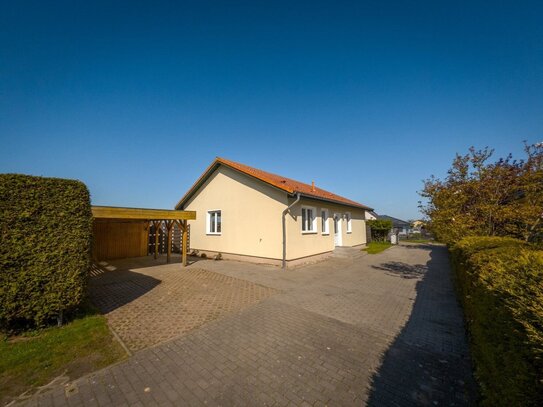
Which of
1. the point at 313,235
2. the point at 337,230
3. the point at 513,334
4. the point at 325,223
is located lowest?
the point at 513,334

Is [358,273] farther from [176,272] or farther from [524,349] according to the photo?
[524,349]

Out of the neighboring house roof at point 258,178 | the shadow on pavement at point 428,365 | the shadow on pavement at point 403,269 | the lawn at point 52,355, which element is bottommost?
the lawn at point 52,355

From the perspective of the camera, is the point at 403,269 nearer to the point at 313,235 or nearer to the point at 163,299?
the point at 313,235

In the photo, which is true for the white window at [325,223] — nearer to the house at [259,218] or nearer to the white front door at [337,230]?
the house at [259,218]

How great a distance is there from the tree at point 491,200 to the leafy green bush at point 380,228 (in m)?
16.8

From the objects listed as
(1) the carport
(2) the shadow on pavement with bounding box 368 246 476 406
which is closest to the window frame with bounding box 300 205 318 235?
(1) the carport

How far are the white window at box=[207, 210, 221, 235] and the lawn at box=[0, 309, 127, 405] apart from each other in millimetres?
9448

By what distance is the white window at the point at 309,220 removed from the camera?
12.3 meters

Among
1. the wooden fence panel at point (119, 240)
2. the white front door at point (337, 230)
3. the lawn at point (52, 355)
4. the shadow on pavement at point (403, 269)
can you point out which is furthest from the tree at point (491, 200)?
the wooden fence panel at point (119, 240)

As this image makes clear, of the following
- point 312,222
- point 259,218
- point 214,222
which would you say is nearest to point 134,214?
point 259,218

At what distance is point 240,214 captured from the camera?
12797 millimetres

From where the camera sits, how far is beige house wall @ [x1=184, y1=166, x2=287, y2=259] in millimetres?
11234

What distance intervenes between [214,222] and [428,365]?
12800 mm

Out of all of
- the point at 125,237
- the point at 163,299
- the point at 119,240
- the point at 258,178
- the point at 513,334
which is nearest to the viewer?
the point at 513,334
